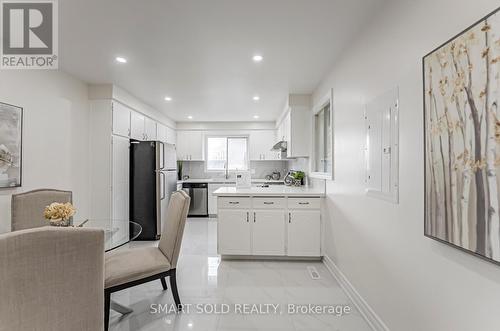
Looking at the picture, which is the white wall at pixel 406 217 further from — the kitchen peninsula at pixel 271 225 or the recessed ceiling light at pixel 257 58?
the recessed ceiling light at pixel 257 58

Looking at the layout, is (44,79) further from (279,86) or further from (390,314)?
(390,314)

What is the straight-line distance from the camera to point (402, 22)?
1.57 metres

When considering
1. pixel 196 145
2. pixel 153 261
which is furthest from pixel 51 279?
pixel 196 145

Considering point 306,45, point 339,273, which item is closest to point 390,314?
point 339,273

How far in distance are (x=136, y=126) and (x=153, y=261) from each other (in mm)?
3049

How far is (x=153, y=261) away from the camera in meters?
2.04

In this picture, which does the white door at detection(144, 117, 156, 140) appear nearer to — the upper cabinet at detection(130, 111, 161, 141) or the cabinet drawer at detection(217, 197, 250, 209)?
the upper cabinet at detection(130, 111, 161, 141)

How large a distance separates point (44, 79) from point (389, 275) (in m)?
3.92

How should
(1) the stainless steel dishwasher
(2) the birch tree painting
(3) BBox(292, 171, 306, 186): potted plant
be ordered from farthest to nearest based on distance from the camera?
(1) the stainless steel dishwasher → (3) BBox(292, 171, 306, 186): potted plant → (2) the birch tree painting

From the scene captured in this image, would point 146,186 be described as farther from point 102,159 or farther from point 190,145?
point 190,145

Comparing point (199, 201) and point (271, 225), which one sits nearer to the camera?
point (271, 225)

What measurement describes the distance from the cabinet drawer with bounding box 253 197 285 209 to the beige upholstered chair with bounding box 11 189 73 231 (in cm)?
213

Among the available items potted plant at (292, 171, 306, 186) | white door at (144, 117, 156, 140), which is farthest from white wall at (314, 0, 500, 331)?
white door at (144, 117, 156, 140)

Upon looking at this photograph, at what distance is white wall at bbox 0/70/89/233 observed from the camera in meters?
2.58
